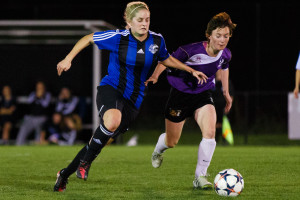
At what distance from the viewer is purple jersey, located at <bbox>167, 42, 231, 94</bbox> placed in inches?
299

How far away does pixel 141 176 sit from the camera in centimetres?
838

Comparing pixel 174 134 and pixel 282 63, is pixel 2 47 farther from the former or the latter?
pixel 174 134

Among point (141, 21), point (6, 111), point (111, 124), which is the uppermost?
point (141, 21)

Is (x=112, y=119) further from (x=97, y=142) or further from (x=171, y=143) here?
(x=171, y=143)

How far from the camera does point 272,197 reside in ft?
21.5

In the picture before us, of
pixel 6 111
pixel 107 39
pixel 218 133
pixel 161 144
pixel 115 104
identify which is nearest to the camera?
pixel 115 104

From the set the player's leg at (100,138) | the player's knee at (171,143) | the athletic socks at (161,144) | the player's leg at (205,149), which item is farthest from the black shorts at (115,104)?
the athletic socks at (161,144)

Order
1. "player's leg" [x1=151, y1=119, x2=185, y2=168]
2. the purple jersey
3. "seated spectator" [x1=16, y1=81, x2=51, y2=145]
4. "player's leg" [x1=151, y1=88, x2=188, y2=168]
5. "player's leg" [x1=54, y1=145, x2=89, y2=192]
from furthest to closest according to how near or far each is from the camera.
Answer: "seated spectator" [x1=16, y1=81, x2=51, y2=145], "player's leg" [x1=151, y1=119, x2=185, y2=168], "player's leg" [x1=151, y1=88, x2=188, y2=168], the purple jersey, "player's leg" [x1=54, y1=145, x2=89, y2=192]

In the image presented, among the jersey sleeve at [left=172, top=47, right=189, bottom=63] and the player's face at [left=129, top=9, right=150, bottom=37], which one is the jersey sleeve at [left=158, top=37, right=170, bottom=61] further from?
the jersey sleeve at [left=172, top=47, right=189, bottom=63]

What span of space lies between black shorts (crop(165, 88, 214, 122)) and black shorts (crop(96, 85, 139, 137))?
3.00ft

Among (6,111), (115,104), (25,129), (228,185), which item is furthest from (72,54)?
(6,111)

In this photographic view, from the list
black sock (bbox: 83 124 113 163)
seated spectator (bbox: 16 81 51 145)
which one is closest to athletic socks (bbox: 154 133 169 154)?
black sock (bbox: 83 124 113 163)

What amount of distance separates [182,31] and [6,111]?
5.82 metres

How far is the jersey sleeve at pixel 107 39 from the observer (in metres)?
6.88
